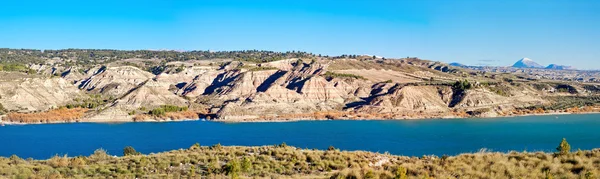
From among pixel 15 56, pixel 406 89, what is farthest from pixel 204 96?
pixel 15 56

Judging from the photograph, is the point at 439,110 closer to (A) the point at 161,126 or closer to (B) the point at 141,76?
(A) the point at 161,126

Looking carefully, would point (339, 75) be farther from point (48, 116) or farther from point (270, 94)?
point (48, 116)

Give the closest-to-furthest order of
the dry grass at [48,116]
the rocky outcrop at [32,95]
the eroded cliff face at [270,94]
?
1. the dry grass at [48,116]
2. the rocky outcrop at [32,95]
3. the eroded cliff face at [270,94]

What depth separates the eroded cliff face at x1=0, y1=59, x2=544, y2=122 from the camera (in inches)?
3915

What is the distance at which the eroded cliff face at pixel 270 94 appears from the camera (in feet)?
326

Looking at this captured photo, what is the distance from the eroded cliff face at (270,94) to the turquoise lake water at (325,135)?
28.4 ft

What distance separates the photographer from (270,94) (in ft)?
359

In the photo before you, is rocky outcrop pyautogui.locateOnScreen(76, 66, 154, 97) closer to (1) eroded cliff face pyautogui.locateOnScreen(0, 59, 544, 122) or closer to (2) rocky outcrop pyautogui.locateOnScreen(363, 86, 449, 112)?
(1) eroded cliff face pyautogui.locateOnScreen(0, 59, 544, 122)

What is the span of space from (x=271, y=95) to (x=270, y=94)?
448 mm

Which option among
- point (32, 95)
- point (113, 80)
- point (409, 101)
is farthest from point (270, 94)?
point (113, 80)

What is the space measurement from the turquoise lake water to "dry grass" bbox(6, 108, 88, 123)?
14.0 feet

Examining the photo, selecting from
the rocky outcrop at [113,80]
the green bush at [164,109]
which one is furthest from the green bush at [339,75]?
the rocky outcrop at [113,80]

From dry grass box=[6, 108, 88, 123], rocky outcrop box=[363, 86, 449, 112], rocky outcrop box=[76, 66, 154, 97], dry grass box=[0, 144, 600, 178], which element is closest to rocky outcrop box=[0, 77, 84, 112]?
dry grass box=[6, 108, 88, 123]

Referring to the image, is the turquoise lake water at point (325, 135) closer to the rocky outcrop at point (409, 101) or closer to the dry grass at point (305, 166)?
the rocky outcrop at point (409, 101)
